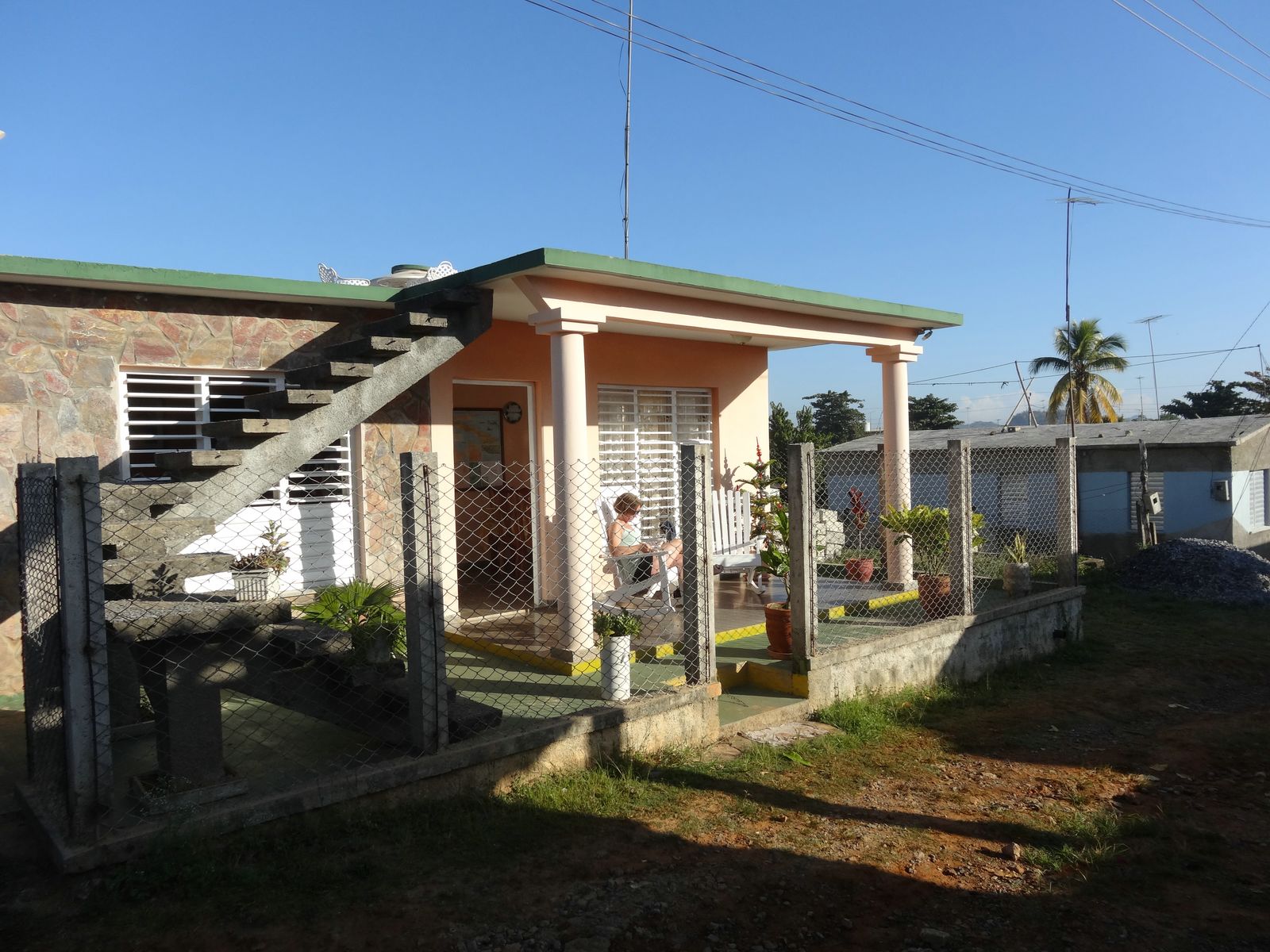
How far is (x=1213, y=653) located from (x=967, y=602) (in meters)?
3.57

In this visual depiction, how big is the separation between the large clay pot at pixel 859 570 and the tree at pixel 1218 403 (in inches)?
1409

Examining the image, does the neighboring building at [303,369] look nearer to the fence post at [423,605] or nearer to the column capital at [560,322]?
the column capital at [560,322]

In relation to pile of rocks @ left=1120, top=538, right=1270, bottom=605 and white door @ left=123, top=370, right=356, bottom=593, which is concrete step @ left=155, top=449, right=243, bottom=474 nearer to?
white door @ left=123, top=370, right=356, bottom=593

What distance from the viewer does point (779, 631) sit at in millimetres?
6461

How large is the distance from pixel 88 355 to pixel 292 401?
1829 mm

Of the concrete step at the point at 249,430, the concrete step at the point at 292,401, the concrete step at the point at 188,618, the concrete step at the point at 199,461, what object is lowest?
the concrete step at the point at 188,618

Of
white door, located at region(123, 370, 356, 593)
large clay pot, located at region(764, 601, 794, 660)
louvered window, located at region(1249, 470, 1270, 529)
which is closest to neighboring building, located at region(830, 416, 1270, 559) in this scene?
louvered window, located at region(1249, 470, 1270, 529)

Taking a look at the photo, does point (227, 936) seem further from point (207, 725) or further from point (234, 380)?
point (234, 380)

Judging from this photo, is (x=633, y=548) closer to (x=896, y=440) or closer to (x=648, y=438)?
(x=648, y=438)

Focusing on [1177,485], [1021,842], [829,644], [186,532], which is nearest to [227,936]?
[186,532]

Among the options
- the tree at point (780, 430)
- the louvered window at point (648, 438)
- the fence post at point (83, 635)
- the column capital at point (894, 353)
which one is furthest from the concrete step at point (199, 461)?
the tree at point (780, 430)

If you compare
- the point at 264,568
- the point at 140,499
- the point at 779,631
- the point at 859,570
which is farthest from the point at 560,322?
the point at 859,570

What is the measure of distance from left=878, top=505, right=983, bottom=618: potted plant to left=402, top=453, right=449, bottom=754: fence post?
15.3ft

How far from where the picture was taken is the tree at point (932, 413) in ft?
133
